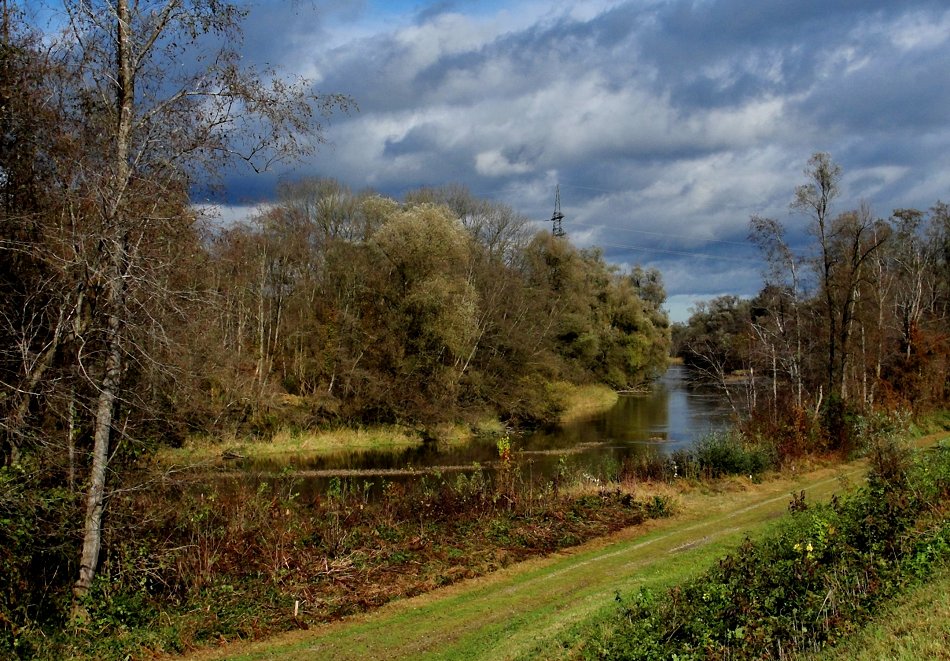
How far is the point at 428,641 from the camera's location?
360 inches

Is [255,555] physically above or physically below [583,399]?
below

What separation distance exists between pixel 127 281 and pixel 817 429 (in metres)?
22.4

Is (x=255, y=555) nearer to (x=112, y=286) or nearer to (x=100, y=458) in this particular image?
(x=100, y=458)

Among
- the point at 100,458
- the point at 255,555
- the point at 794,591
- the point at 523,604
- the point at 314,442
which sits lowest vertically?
the point at 314,442

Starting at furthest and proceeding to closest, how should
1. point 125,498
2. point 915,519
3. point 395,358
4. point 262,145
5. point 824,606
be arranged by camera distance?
point 395,358 → point 125,498 → point 262,145 → point 915,519 → point 824,606

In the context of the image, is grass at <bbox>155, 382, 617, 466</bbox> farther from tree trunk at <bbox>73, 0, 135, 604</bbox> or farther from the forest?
tree trunk at <bbox>73, 0, 135, 604</bbox>

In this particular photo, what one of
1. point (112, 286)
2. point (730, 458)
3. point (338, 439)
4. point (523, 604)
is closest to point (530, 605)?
point (523, 604)

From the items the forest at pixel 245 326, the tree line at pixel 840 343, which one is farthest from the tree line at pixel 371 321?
the tree line at pixel 840 343

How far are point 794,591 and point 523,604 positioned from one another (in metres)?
4.79

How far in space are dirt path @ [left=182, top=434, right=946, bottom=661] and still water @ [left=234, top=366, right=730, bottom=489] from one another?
320 inches

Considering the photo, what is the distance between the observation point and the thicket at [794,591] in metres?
5.81

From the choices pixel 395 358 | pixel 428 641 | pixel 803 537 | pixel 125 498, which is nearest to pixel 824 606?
pixel 803 537

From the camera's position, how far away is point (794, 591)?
6641 mm

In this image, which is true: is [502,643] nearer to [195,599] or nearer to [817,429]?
[195,599]
